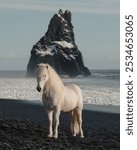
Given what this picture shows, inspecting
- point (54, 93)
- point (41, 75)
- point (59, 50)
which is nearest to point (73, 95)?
point (54, 93)

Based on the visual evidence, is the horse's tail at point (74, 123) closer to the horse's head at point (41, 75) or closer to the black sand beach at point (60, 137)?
the black sand beach at point (60, 137)

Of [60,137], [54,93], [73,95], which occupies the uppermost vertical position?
[54,93]

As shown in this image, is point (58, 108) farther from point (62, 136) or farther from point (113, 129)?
point (113, 129)

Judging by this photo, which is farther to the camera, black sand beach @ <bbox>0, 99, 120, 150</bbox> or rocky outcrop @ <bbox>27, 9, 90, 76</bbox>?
rocky outcrop @ <bbox>27, 9, 90, 76</bbox>

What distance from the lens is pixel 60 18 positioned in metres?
63.8

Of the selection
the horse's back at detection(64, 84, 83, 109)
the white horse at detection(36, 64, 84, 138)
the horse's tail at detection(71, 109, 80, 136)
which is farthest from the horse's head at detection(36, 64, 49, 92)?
the horse's tail at detection(71, 109, 80, 136)

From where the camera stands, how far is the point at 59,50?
60219 mm

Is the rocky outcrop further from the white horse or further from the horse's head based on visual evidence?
the horse's head

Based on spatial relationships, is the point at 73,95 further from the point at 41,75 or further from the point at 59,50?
the point at 59,50

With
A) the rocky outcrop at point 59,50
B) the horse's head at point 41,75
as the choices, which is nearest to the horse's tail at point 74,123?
the horse's head at point 41,75

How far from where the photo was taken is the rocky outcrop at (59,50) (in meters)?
57.9

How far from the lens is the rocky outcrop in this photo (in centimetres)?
5794

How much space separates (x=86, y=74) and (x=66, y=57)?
3.12 meters

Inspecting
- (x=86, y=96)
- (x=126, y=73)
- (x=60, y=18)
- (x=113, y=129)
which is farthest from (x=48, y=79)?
(x=60, y=18)
